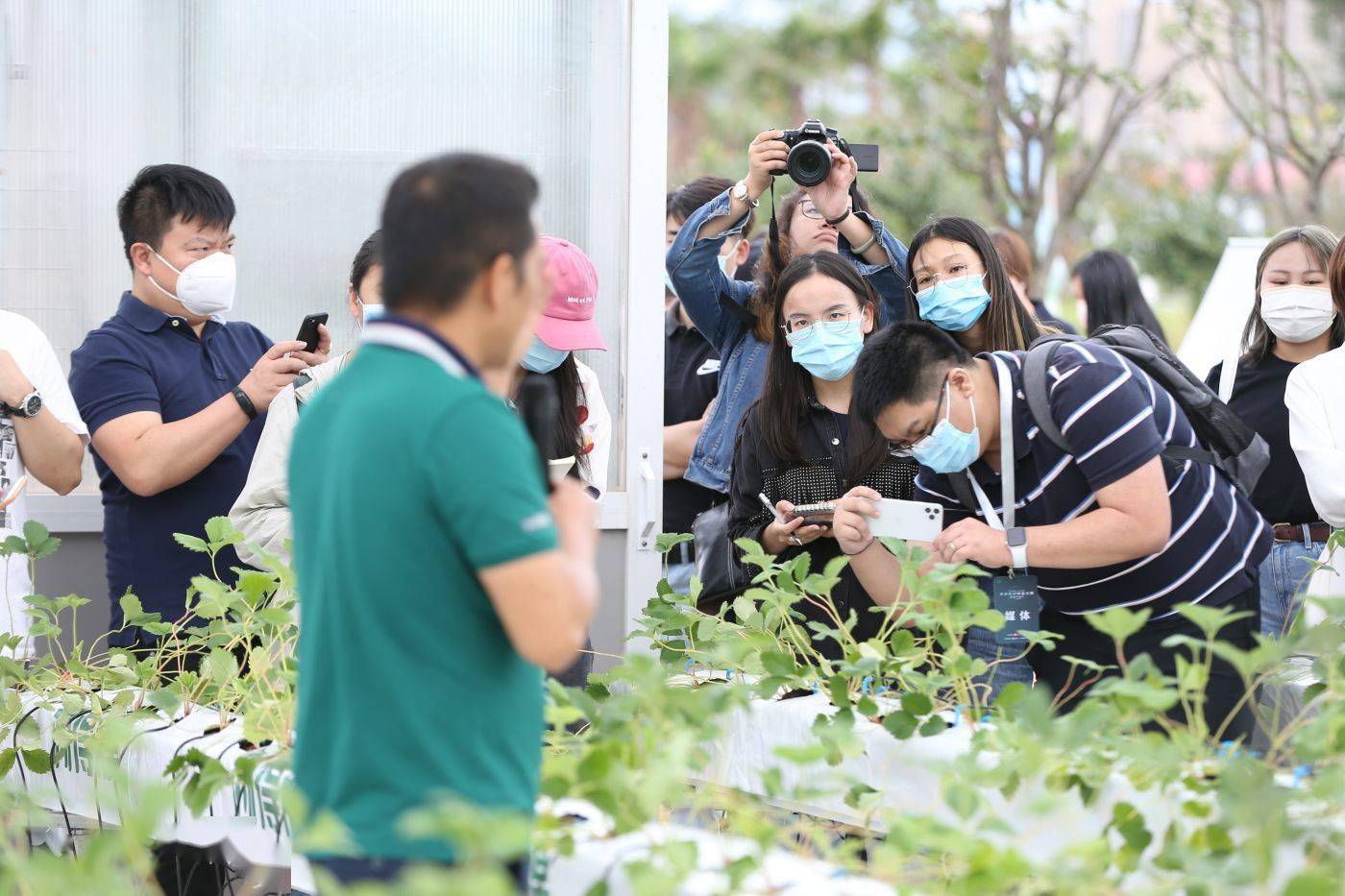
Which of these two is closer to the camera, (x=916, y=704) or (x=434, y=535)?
(x=434, y=535)

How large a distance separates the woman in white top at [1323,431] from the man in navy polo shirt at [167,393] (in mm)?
2135

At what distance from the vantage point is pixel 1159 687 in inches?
76.2

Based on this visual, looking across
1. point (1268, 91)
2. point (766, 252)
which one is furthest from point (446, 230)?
point (1268, 91)

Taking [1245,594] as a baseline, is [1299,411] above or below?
above

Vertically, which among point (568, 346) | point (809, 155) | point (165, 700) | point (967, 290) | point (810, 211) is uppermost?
point (809, 155)

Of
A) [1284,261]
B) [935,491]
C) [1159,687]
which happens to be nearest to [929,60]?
[1284,261]

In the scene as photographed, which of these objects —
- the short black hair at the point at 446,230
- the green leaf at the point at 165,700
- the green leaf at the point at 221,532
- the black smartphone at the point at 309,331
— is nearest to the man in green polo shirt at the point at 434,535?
the short black hair at the point at 446,230

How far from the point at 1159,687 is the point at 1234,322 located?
3469mm

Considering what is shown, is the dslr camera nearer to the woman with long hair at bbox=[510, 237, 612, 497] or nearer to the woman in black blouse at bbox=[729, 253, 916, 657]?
the woman in black blouse at bbox=[729, 253, 916, 657]

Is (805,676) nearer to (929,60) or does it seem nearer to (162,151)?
(162,151)

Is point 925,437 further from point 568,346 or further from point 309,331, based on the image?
point 309,331

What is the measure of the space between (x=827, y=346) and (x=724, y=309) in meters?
0.60

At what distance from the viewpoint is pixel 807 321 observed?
3.19 meters

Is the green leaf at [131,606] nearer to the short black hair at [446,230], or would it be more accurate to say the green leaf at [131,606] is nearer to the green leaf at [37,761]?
the green leaf at [37,761]
